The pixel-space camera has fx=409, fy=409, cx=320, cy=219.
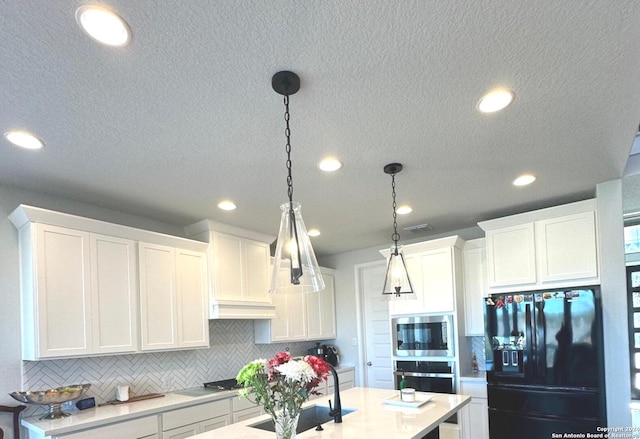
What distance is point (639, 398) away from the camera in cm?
528

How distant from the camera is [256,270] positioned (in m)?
4.62

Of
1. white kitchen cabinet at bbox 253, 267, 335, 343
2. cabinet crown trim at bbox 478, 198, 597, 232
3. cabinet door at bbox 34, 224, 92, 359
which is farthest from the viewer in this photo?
white kitchen cabinet at bbox 253, 267, 335, 343

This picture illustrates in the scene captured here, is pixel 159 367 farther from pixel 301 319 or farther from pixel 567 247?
pixel 567 247

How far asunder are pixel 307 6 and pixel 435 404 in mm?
2744

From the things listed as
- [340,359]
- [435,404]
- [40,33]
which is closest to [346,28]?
[40,33]

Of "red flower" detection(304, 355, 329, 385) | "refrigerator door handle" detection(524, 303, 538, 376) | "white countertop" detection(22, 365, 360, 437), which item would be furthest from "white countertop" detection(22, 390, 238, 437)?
"refrigerator door handle" detection(524, 303, 538, 376)

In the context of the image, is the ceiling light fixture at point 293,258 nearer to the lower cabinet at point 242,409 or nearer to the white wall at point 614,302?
the lower cabinet at point 242,409

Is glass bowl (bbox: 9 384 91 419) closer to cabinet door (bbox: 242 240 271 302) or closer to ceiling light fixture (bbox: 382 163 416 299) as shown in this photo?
cabinet door (bbox: 242 240 271 302)

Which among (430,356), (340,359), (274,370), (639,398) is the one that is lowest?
(639,398)

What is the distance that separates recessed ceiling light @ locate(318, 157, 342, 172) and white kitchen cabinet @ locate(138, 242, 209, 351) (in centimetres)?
181

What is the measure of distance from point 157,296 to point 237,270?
0.95 m

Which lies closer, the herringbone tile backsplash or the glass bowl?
the glass bowl

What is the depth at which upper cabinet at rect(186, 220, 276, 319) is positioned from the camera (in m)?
4.14

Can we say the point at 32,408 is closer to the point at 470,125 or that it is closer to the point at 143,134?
the point at 143,134
